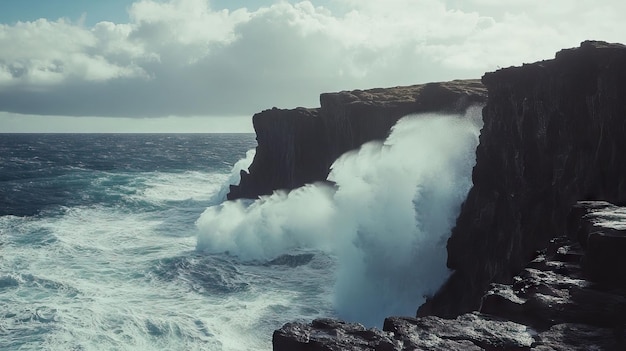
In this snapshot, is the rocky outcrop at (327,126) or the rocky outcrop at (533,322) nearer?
the rocky outcrop at (533,322)

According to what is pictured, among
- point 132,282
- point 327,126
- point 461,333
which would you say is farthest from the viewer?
point 327,126

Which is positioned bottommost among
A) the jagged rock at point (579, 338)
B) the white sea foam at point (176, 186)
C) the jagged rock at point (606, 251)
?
the white sea foam at point (176, 186)

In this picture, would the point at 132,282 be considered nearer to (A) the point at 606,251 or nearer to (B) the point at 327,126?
(A) the point at 606,251

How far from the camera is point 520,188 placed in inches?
853

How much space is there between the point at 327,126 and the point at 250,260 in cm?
1878

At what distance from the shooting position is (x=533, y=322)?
32.7ft

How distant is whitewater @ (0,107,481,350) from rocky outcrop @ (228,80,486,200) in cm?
188

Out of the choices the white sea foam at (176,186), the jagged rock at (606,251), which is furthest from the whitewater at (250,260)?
the jagged rock at (606,251)

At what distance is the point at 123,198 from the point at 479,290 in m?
46.1

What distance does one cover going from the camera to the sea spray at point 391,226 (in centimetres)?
2664

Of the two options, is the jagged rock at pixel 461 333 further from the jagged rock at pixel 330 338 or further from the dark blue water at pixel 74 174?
the dark blue water at pixel 74 174

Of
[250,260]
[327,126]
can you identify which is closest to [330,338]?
[250,260]

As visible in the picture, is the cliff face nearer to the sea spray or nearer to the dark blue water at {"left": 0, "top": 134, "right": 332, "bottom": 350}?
the sea spray

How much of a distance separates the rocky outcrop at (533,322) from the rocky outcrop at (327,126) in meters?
25.8
